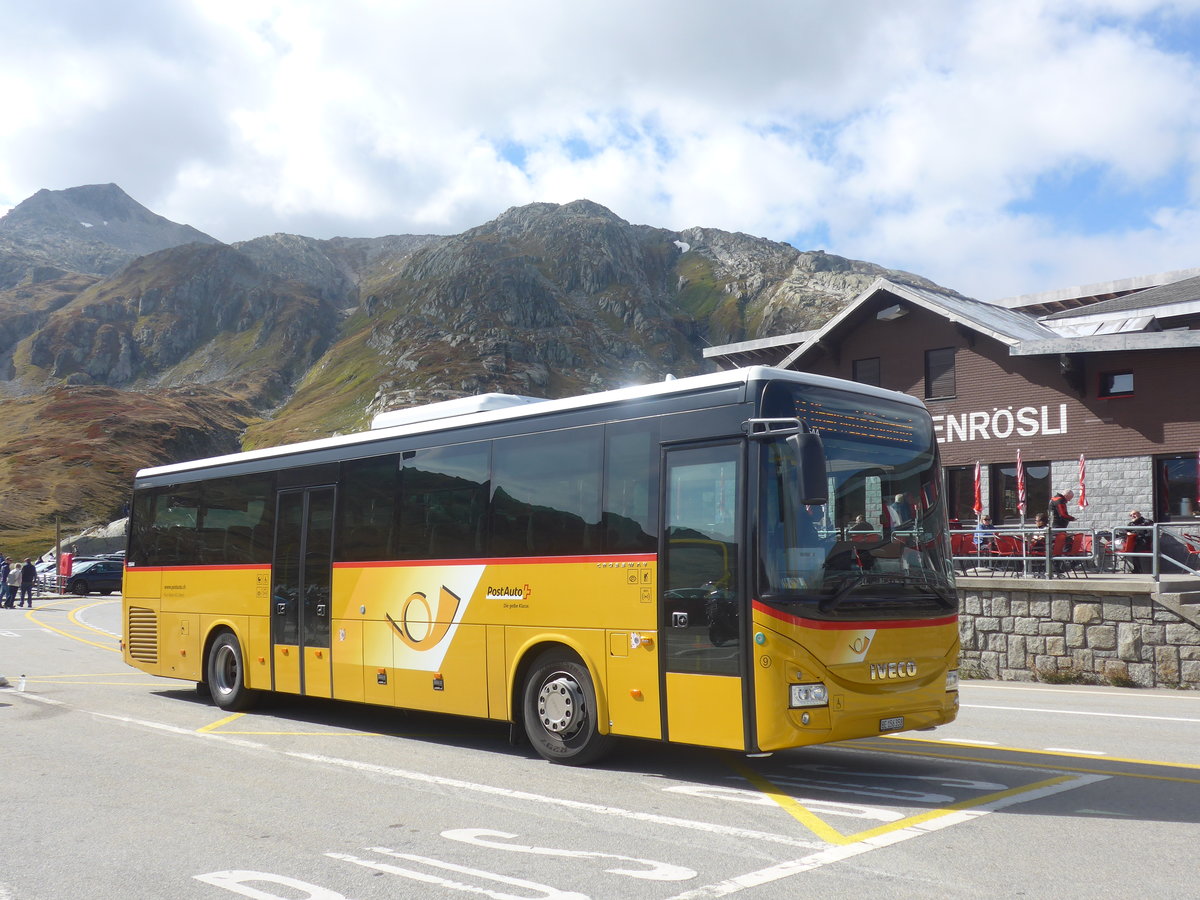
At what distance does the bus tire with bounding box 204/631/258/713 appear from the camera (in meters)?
12.7

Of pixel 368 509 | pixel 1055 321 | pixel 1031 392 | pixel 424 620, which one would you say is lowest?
pixel 424 620

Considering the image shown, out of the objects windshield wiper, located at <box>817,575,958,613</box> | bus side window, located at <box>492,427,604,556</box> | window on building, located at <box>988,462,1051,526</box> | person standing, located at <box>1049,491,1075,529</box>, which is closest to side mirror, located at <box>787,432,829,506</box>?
windshield wiper, located at <box>817,575,958,613</box>

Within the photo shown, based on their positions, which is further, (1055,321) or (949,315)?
(1055,321)

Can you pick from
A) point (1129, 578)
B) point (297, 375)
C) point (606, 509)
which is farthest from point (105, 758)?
point (297, 375)

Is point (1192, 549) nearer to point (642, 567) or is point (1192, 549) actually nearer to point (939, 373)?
point (939, 373)

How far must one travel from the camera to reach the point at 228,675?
42.8 ft

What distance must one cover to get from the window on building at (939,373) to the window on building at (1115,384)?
139 inches

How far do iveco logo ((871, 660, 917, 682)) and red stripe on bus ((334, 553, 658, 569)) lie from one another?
1710 millimetres

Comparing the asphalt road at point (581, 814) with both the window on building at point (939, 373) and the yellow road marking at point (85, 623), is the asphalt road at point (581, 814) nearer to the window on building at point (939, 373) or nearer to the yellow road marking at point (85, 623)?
the window on building at point (939, 373)

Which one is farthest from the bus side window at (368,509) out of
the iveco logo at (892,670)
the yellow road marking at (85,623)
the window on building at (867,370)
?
the window on building at (867,370)

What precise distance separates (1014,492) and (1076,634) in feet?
29.7

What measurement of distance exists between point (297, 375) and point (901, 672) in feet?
645

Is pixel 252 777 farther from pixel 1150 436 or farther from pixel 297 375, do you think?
pixel 297 375

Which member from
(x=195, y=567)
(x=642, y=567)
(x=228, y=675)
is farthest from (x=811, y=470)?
(x=195, y=567)
